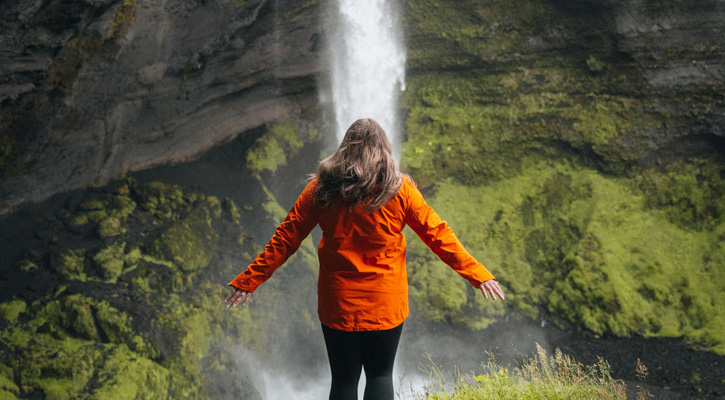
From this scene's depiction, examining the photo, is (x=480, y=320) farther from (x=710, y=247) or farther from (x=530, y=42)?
(x=530, y=42)

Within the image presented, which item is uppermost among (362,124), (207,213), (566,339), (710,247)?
(362,124)

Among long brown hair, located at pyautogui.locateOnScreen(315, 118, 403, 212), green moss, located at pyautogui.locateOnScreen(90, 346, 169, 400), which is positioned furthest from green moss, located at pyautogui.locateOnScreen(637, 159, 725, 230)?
long brown hair, located at pyautogui.locateOnScreen(315, 118, 403, 212)

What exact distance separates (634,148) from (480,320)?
4513 millimetres

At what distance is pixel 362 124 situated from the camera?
8.13 ft

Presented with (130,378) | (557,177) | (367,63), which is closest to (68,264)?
(130,378)

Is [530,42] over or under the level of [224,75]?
over

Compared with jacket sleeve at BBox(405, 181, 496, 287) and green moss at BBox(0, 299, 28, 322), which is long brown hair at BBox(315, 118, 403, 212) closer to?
jacket sleeve at BBox(405, 181, 496, 287)

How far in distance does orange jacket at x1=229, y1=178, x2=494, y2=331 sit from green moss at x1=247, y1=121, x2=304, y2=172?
7.23 meters

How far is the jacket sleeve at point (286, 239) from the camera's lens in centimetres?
257

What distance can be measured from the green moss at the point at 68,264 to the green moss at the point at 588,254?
226 inches

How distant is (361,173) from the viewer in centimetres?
242

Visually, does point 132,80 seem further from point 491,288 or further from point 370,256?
point 491,288

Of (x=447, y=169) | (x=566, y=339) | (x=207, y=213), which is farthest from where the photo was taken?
(x=447, y=169)

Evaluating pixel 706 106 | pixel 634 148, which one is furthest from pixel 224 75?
pixel 706 106
